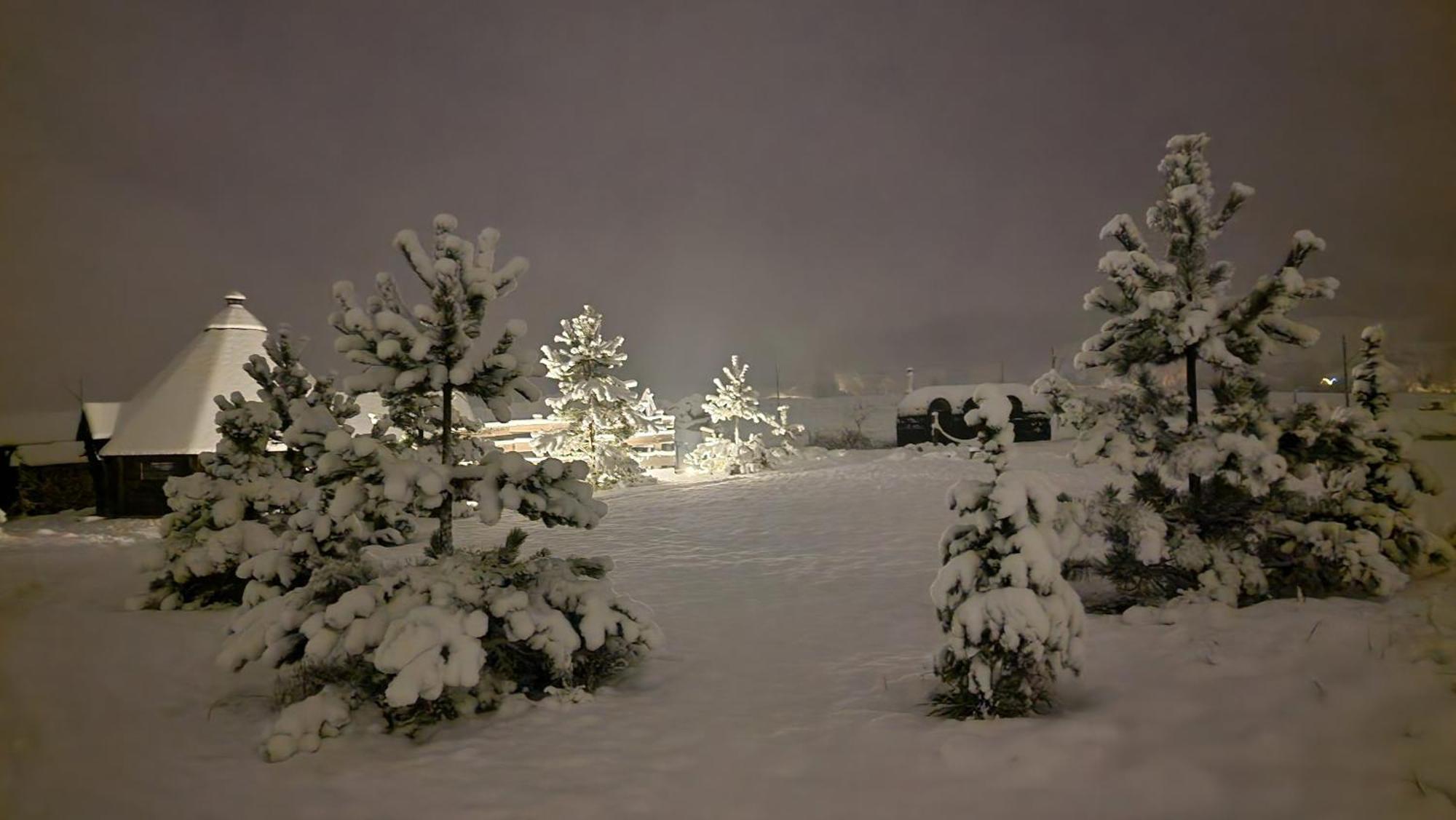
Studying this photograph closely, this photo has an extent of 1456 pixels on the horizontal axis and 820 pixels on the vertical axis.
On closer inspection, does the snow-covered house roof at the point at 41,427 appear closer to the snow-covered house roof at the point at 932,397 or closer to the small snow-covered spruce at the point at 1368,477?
the small snow-covered spruce at the point at 1368,477

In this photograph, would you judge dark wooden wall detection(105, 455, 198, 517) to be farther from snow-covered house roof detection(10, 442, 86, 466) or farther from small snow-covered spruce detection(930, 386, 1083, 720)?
small snow-covered spruce detection(930, 386, 1083, 720)

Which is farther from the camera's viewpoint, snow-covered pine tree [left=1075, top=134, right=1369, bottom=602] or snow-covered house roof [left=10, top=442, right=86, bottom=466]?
snow-covered house roof [left=10, top=442, right=86, bottom=466]

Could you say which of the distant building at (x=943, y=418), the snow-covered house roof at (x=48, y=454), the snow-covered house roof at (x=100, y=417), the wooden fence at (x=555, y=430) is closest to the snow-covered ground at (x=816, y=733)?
the snow-covered house roof at (x=100, y=417)

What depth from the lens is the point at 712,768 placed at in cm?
438

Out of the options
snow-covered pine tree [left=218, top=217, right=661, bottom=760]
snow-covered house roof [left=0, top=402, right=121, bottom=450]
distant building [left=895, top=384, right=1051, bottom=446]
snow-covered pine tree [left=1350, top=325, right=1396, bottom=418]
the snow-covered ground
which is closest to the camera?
the snow-covered ground

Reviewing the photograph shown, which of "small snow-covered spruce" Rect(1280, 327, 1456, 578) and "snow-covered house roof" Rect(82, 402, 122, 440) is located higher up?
"snow-covered house roof" Rect(82, 402, 122, 440)

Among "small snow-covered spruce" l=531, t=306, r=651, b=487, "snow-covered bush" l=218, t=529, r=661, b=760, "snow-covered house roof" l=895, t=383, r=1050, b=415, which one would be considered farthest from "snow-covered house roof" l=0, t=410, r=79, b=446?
"snow-covered house roof" l=895, t=383, r=1050, b=415

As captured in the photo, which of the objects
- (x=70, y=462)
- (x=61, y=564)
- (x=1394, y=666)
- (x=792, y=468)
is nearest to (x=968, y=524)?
(x=1394, y=666)

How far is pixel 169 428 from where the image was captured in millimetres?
20062

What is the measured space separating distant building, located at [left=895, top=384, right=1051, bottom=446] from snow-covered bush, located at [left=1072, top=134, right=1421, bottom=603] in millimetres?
27400

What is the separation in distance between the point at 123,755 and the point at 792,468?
2459 cm

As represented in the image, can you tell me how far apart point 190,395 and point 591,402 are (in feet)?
38.3

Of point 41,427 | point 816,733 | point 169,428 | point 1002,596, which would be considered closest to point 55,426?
point 41,427

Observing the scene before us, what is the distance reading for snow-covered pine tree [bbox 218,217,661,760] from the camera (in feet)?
16.5
